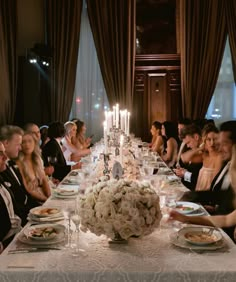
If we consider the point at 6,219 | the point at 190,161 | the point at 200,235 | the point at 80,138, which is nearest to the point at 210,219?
the point at 200,235

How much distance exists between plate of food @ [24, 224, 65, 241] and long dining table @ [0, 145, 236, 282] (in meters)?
0.06

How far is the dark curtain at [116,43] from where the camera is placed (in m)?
7.67

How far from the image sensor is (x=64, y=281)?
5.20ft

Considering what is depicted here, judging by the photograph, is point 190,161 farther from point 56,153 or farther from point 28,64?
point 28,64

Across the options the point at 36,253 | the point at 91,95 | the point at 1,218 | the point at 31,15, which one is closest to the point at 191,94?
the point at 91,95

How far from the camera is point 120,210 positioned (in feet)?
5.62

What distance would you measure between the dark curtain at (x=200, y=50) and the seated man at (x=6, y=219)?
5.54m

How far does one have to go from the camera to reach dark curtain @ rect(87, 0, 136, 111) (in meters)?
7.67

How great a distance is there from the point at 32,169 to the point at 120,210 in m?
2.00

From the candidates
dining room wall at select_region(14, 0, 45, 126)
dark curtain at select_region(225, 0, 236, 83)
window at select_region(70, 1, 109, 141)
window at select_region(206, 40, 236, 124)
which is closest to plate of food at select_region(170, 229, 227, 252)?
dining room wall at select_region(14, 0, 45, 126)

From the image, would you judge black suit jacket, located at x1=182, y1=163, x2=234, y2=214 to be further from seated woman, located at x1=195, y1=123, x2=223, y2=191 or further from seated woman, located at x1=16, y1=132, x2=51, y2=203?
seated woman, located at x1=16, y1=132, x2=51, y2=203

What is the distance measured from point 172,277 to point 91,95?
6.61 meters

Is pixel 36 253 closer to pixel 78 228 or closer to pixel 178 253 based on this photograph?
pixel 78 228

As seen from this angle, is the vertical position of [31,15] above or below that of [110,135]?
above
